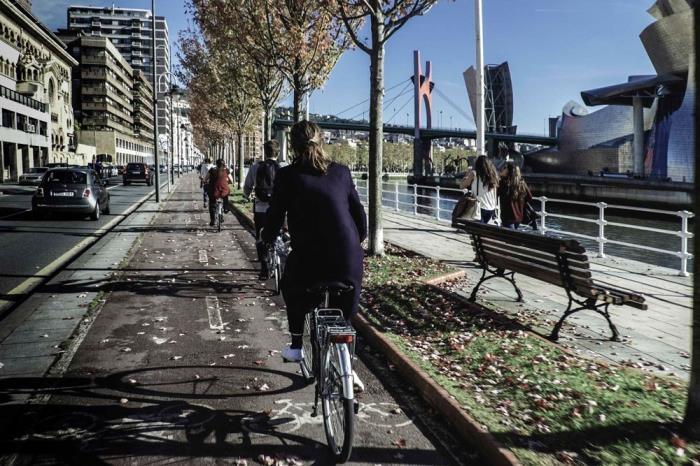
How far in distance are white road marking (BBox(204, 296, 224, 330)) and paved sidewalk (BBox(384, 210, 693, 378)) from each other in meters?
3.17

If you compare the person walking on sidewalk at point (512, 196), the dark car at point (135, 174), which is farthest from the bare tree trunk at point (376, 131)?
the dark car at point (135, 174)

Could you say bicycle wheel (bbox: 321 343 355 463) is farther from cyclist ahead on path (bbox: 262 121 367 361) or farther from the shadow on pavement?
cyclist ahead on path (bbox: 262 121 367 361)

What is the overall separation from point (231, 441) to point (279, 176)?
1.69 m

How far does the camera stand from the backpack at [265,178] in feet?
29.8

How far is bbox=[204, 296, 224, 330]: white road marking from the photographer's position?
680 centimetres

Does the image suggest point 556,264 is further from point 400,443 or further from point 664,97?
point 664,97

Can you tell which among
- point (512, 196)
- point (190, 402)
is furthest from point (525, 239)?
point (512, 196)

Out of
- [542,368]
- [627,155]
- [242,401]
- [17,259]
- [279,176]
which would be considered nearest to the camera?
[279,176]

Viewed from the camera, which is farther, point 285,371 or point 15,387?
point 285,371

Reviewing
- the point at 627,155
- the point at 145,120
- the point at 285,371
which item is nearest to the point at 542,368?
the point at 285,371

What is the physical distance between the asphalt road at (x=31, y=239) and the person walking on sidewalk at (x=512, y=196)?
754 cm

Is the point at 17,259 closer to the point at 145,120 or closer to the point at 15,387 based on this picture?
the point at 15,387

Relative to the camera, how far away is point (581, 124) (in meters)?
107

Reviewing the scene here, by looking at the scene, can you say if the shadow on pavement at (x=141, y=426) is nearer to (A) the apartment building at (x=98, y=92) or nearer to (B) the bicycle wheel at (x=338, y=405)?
(B) the bicycle wheel at (x=338, y=405)
